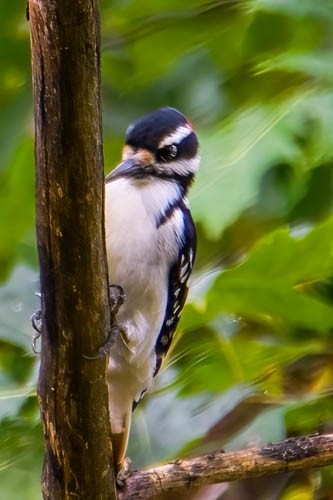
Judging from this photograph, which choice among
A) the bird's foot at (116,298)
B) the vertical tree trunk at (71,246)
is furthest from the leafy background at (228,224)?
the vertical tree trunk at (71,246)

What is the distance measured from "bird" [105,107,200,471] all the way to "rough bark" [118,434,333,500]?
12 cm

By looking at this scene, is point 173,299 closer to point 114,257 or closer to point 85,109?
point 114,257

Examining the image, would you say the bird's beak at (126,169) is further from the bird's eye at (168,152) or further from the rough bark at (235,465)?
the rough bark at (235,465)

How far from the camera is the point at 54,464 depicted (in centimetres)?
119

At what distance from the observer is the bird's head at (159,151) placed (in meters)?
1.45

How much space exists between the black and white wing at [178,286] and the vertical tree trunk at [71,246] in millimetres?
328

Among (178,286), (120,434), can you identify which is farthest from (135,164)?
(120,434)

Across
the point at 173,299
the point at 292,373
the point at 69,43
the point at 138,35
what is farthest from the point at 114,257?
the point at 138,35

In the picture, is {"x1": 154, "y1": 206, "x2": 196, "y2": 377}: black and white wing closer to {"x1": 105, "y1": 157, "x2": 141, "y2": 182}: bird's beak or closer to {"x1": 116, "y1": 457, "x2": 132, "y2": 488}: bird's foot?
{"x1": 105, "y1": 157, "x2": 141, "y2": 182}: bird's beak

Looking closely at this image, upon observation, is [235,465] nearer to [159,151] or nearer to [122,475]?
[122,475]

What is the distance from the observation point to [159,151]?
4.79 feet

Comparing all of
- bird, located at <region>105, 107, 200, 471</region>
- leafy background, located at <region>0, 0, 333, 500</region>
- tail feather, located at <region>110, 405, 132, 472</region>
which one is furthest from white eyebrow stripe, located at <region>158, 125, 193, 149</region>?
tail feather, located at <region>110, 405, 132, 472</region>

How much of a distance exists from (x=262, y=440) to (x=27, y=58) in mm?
755

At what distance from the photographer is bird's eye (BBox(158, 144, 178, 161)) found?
1.46m
